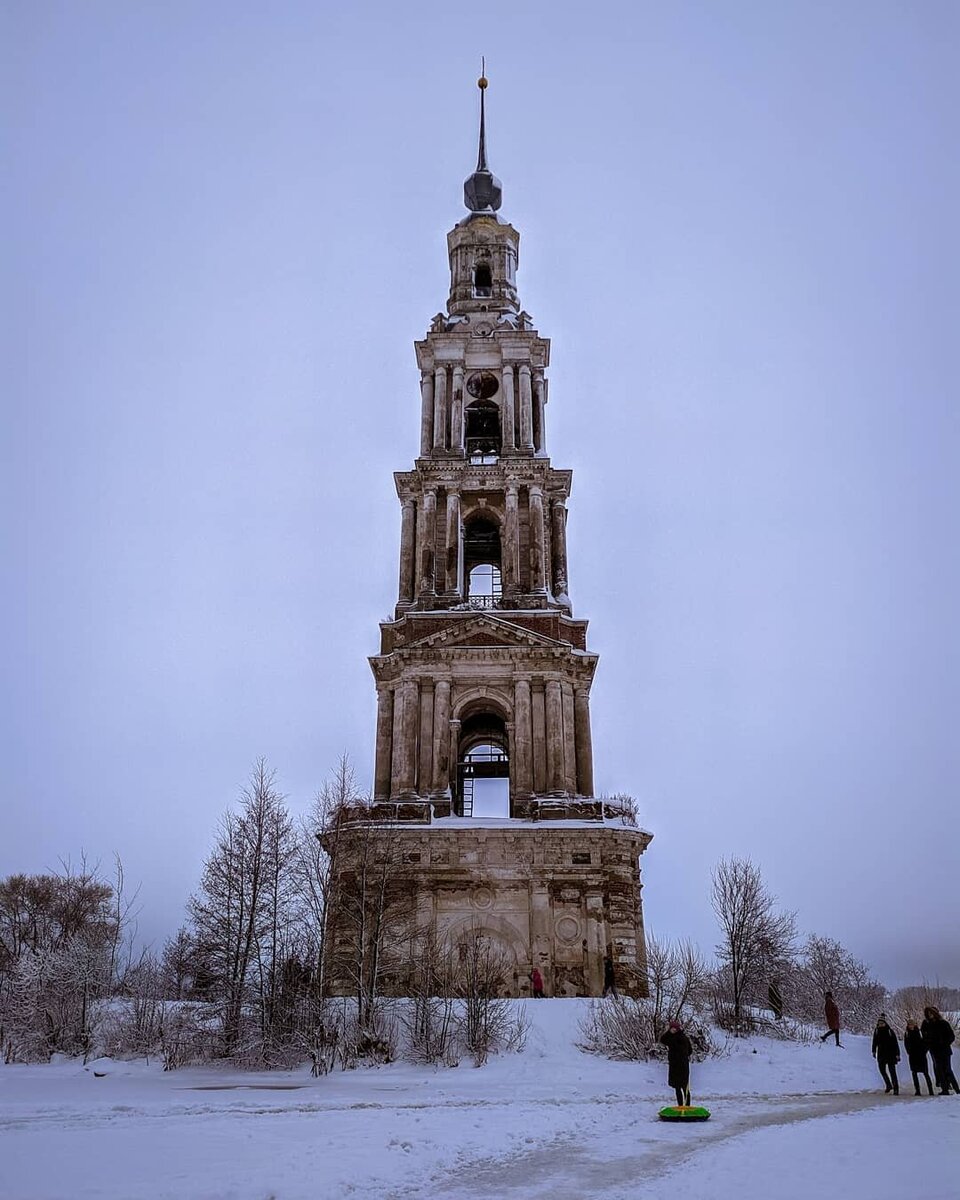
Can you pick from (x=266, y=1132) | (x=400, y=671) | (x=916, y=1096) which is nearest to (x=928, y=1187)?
(x=266, y=1132)

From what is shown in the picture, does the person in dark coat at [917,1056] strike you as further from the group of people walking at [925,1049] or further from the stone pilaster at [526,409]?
the stone pilaster at [526,409]

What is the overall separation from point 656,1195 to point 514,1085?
9587 millimetres

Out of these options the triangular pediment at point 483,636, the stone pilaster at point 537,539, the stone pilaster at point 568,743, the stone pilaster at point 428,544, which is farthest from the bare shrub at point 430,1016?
the stone pilaster at point 537,539

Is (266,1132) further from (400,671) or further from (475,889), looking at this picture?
(400,671)

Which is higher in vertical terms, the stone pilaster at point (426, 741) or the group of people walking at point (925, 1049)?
the stone pilaster at point (426, 741)

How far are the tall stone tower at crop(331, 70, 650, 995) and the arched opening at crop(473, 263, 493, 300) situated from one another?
114 mm

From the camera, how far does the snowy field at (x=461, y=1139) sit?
9.30 meters

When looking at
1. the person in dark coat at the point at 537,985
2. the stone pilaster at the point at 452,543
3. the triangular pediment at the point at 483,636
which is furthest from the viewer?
the stone pilaster at the point at 452,543

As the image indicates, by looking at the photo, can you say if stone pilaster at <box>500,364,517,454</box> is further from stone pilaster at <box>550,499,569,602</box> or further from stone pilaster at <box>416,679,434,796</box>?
stone pilaster at <box>416,679,434,796</box>

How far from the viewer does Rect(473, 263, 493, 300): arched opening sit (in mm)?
48781

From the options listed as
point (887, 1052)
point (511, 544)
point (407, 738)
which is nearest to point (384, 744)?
point (407, 738)

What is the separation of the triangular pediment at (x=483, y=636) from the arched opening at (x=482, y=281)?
19804 mm

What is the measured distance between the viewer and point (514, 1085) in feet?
59.4

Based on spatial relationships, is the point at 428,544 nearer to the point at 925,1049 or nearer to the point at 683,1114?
the point at 925,1049
